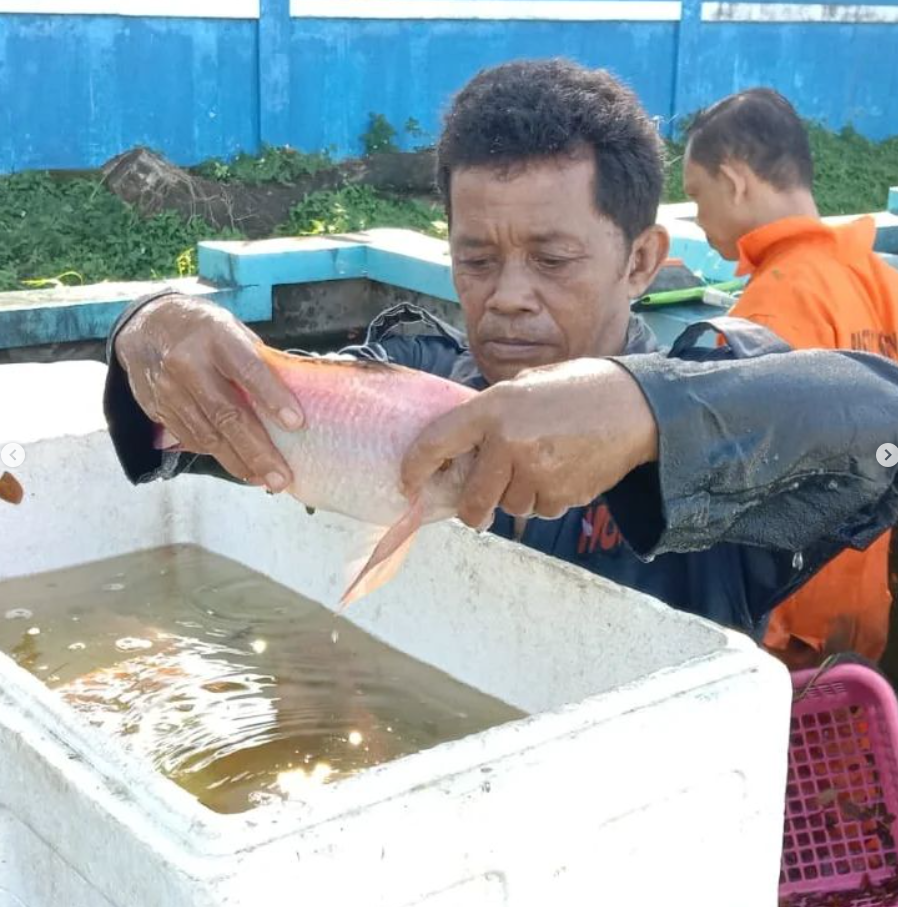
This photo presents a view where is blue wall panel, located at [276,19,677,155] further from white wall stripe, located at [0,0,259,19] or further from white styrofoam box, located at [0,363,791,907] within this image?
white styrofoam box, located at [0,363,791,907]

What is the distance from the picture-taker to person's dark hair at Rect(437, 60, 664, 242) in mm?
2498

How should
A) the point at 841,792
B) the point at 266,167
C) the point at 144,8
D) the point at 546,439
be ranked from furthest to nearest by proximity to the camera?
the point at 266,167
the point at 144,8
the point at 841,792
the point at 546,439

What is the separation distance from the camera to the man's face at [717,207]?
5.16m

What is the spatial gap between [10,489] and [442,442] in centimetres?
174

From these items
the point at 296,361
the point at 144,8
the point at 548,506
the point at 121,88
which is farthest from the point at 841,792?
the point at 144,8

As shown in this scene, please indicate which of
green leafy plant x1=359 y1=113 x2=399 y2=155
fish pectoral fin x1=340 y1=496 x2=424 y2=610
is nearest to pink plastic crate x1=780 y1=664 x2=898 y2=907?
fish pectoral fin x1=340 y1=496 x2=424 y2=610

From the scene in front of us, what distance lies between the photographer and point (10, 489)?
317cm

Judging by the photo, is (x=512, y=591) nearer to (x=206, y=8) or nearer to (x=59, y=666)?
(x=59, y=666)

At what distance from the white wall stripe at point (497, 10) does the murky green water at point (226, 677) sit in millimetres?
10161

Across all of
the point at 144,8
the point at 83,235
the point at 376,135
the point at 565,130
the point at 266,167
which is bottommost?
the point at 83,235

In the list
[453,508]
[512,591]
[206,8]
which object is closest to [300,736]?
[512,591]

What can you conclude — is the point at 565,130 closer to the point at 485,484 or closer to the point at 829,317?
the point at 485,484

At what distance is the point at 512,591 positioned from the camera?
7.45ft

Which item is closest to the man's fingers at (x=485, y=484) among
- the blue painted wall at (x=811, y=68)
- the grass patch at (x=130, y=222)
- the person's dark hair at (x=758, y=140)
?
the person's dark hair at (x=758, y=140)
